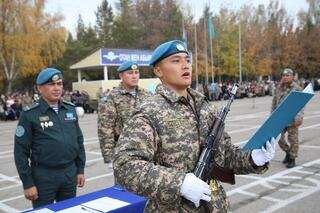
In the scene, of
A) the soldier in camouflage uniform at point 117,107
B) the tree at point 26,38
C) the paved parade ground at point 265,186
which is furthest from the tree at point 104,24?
the soldier in camouflage uniform at point 117,107

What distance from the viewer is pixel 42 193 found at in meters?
4.33

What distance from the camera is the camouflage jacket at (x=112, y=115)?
17.2ft

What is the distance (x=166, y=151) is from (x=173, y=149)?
40mm

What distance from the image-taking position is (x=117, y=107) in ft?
17.5

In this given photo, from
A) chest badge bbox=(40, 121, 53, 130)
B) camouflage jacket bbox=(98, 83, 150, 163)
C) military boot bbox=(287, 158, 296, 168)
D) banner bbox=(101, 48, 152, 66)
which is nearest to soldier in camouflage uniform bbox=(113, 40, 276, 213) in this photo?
chest badge bbox=(40, 121, 53, 130)

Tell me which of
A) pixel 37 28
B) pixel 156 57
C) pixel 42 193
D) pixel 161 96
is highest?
pixel 37 28

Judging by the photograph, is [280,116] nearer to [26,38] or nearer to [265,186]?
[265,186]

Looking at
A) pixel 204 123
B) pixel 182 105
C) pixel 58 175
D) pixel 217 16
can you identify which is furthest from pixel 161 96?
pixel 217 16

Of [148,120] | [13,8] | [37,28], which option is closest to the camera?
[148,120]

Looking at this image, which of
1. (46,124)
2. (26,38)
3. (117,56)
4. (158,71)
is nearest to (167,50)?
(158,71)

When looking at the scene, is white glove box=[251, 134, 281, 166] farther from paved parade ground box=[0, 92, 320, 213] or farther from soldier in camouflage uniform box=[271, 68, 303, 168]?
soldier in camouflage uniform box=[271, 68, 303, 168]

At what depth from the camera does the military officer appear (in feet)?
14.2

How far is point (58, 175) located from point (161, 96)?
213cm

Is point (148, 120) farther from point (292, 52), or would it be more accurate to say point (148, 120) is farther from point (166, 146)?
point (292, 52)
